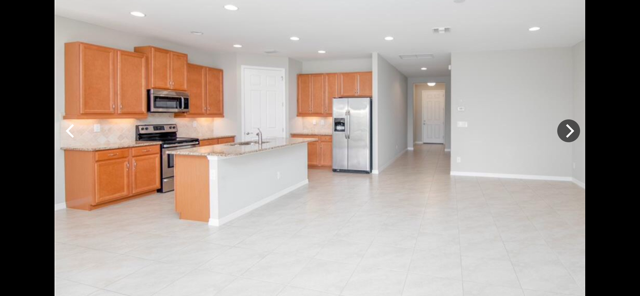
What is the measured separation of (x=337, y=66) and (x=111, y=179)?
5.48 m

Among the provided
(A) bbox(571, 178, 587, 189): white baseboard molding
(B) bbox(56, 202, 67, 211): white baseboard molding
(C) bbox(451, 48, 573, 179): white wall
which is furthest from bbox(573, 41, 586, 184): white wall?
(B) bbox(56, 202, 67, 211): white baseboard molding

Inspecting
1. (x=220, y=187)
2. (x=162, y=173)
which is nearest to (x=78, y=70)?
(x=162, y=173)

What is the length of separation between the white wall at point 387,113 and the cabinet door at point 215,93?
10.3 feet

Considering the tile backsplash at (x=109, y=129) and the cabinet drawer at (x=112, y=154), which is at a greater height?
the tile backsplash at (x=109, y=129)

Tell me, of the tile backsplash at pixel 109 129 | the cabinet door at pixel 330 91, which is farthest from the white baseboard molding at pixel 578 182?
the tile backsplash at pixel 109 129

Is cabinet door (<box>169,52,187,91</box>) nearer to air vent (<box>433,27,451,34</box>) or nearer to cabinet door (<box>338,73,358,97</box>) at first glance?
cabinet door (<box>338,73,358,97</box>)

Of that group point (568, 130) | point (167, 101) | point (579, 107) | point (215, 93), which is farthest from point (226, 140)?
point (568, 130)

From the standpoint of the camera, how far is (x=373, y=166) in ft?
27.9

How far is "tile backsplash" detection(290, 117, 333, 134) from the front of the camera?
31.1 feet

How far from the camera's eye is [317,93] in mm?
9219

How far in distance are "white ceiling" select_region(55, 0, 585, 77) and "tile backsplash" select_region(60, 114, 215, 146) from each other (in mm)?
1365

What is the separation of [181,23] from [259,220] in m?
2.97

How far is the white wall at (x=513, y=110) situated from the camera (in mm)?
7348

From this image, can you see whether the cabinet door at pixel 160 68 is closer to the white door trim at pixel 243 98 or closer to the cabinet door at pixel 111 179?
the cabinet door at pixel 111 179
